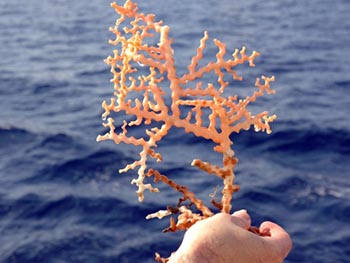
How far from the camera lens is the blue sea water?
298 inches

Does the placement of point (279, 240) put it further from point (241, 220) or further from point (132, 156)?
point (132, 156)

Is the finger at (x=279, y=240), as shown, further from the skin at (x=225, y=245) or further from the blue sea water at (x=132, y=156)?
the blue sea water at (x=132, y=156)

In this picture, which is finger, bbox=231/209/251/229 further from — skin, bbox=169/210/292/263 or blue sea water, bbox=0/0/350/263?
blue sea water, bbox=0/0/350/263

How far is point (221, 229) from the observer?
2.51 meters

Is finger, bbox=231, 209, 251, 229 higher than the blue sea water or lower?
higher

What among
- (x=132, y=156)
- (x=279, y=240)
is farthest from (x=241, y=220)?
(x=132, y=156)

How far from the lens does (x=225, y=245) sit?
2473mm

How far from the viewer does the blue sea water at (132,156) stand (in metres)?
7.56

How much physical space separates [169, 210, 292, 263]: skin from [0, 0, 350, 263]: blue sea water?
4744 mm

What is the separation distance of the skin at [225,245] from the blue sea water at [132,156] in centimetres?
474

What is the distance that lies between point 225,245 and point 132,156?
697 centimetres

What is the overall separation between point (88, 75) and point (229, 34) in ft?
13.0

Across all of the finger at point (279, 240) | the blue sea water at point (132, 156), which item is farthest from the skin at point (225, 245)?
the blue sea water at point (132, 156)

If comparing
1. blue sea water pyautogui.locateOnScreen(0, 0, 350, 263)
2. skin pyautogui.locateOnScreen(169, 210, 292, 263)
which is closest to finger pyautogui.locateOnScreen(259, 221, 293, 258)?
skin pyautogui.locateOnScreen(169, 210, 292, 263)
